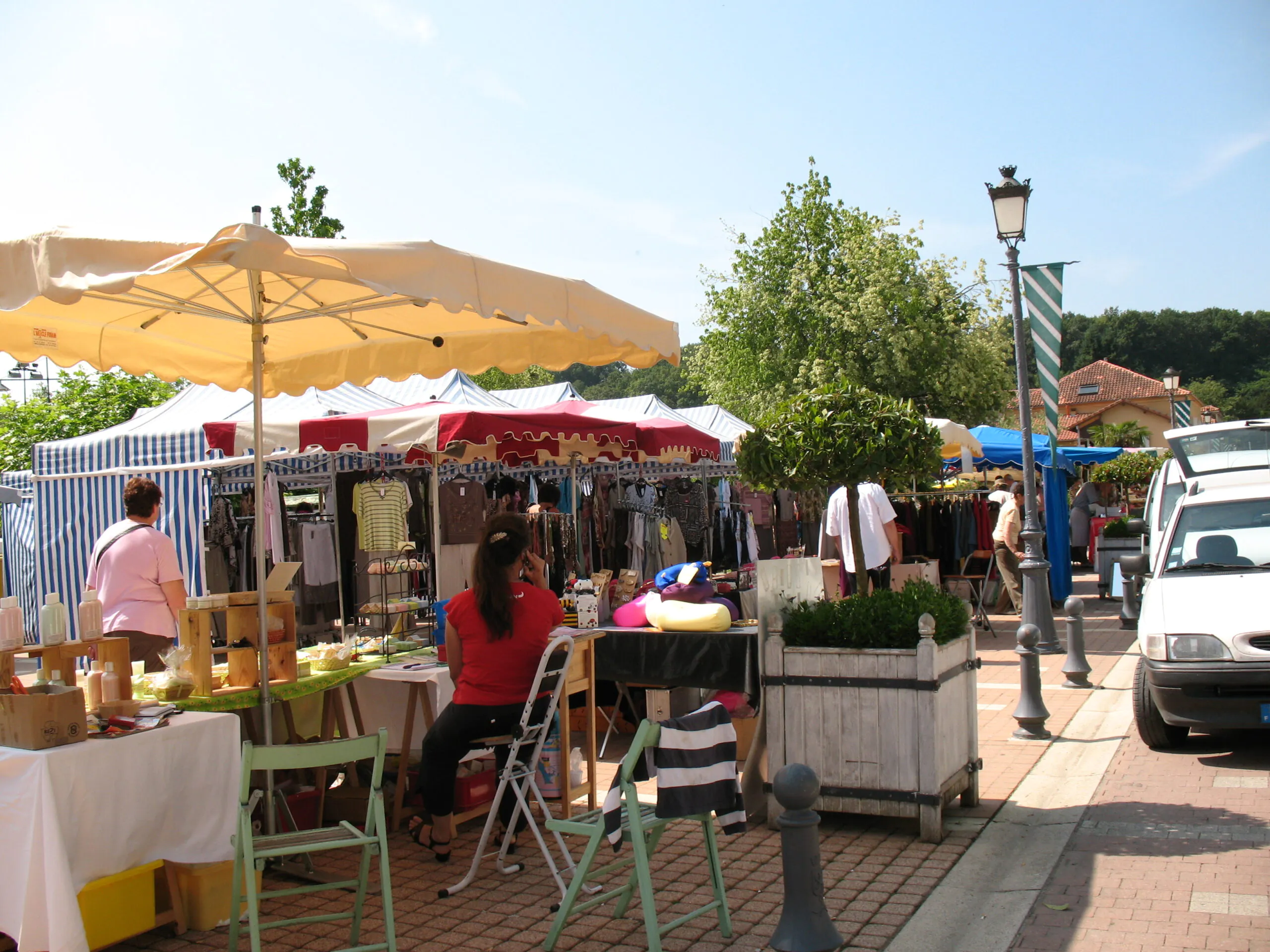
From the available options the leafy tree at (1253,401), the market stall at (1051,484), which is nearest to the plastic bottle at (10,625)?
the market stall at (1051,484)

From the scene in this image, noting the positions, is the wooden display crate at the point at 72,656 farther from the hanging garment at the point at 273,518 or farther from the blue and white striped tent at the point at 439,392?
the blue and white striped tent at the point at 439,392

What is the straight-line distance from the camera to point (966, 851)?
5082 millimetres

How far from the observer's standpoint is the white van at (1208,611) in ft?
20.6

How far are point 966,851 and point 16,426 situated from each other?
20231 mm

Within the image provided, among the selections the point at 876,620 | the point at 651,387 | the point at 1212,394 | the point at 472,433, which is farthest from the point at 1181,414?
the point at 1212,394

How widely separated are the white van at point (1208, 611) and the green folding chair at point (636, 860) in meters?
3.76

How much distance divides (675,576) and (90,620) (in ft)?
11.1

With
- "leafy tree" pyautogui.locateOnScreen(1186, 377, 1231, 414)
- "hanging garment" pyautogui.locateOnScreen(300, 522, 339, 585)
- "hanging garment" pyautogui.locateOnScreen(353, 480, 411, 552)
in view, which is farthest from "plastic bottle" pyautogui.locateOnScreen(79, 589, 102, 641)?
"leafy tree" pyautogui.locateOnScreen(1186, 377, 1231, 414)

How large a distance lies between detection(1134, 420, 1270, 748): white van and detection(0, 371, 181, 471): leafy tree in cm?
1831

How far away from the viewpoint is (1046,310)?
1120cm

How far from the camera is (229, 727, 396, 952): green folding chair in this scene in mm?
3805

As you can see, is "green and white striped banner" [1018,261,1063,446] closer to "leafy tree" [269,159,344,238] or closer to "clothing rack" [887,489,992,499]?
"clothing rack" [887,489,992,499]

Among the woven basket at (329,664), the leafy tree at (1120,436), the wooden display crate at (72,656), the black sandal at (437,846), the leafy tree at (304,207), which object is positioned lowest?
the black sandal at (437,846)

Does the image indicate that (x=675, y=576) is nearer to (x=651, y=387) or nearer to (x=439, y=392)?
(x=439, y=392)
